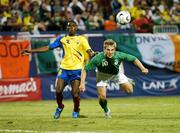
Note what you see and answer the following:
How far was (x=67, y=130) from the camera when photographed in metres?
12.6

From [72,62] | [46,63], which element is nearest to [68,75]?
[72,62]

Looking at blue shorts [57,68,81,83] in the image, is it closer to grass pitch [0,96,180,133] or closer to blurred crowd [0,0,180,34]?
grass pitch [0,96,180,133]

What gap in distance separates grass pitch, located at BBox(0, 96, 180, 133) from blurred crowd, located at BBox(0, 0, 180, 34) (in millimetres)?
5311

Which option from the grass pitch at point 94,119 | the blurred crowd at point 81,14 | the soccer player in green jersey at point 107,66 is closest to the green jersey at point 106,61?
the soccer player in green jersey at point 107,66

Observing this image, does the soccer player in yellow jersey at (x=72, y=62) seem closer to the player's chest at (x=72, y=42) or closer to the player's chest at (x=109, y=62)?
the player's chest at (x=72, y=42)

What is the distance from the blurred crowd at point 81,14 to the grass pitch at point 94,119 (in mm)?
5311

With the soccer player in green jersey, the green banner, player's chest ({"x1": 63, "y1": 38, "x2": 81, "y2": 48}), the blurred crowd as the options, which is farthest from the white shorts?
the blurred crowd

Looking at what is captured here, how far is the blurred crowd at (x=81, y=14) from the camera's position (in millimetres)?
26000

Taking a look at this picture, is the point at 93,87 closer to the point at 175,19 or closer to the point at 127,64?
the point at 127,64

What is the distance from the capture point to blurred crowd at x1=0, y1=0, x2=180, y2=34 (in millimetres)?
26000

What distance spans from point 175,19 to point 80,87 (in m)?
15.3

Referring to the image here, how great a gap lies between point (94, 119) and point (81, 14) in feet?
44.3

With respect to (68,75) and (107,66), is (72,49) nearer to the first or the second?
(68,75)

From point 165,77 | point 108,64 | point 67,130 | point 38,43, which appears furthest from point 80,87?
point 165,77
